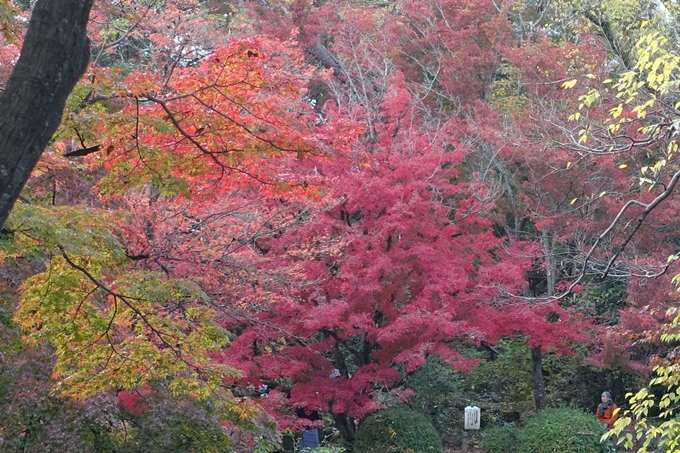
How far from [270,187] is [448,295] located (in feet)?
18.0

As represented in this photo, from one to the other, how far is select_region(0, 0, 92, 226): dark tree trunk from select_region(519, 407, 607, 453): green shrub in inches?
440

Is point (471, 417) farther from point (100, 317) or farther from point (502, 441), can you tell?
point (100, 317)

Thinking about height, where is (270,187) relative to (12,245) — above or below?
above

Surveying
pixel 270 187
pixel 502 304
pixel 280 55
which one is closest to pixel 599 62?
pixel 502 304

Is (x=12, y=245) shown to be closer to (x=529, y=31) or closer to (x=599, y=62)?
(x=599, y=62)

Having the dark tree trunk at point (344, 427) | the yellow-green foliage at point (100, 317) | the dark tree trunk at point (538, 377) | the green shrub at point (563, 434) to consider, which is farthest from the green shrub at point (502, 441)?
the yellow-green foliage at point (100, 317)

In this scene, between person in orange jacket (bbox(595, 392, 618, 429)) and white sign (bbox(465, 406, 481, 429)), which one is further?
white sign (bbox(465, 406, 481, 429))

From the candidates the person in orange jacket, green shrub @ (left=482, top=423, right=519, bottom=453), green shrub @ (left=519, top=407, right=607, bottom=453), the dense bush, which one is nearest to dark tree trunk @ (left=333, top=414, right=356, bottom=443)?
the dense bush

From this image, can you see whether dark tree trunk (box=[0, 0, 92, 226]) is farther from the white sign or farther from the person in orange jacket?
the white sign

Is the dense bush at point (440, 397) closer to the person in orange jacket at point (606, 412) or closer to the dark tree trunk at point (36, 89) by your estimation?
the person in orange jacket at point (606, 412)

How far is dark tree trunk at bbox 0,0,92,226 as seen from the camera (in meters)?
2.75

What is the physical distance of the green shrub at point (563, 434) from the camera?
1223 cm

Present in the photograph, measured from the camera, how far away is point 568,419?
41.2 feet

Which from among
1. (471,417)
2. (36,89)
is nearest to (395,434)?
(471,417)
